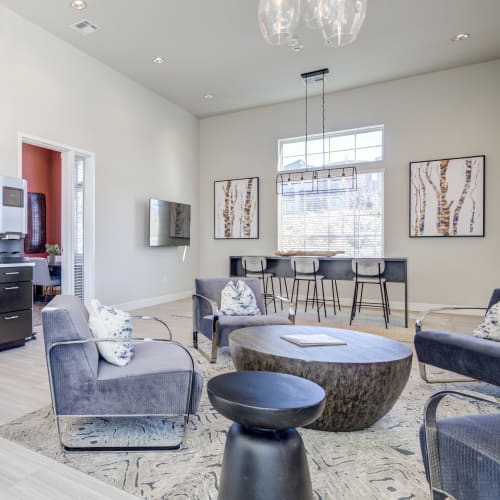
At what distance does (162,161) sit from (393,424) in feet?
20.0

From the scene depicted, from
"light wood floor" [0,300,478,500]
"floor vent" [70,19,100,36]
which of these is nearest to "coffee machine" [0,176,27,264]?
"light wood floor" [0,300,478,500]

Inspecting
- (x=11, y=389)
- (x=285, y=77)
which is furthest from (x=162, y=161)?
(x=11, y=389)

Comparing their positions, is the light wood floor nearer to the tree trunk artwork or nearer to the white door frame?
the white door frame

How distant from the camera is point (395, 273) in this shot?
5.30 meters

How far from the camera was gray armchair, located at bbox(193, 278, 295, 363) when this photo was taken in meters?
3.43

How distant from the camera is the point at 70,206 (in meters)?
5.26

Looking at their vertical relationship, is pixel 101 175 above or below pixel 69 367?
above

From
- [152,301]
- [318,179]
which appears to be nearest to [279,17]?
[318,179]

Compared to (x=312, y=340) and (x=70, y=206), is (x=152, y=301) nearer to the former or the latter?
(x=70, y=206)

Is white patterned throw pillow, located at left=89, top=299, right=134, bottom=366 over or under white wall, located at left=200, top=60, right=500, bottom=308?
under

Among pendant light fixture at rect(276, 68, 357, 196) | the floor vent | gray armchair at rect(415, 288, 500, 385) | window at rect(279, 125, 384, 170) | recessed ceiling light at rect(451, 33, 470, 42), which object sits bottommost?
gray armchair at rect(415, 288, 500, 385)

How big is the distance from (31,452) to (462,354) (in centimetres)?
279

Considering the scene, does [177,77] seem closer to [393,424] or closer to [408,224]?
[408,224]

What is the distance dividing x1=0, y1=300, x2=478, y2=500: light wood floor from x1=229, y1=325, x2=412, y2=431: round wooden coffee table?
1.04 meters
